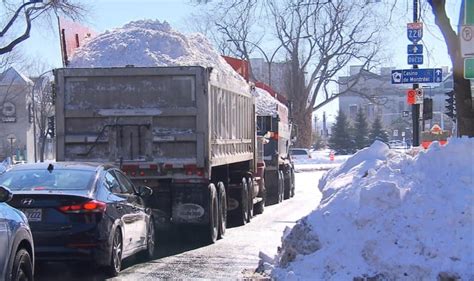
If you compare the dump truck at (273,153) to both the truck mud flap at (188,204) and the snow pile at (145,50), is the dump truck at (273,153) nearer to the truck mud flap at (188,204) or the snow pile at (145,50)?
the snow pile at (145,50)

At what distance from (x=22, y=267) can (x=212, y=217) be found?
246 inches

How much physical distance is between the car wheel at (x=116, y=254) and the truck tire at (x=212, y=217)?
3.31 metres

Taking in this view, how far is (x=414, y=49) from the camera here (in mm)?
19250

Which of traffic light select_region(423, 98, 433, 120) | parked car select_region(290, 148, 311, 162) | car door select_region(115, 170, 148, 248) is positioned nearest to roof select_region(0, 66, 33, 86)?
parked car select_region(290, 148, 311, 162)

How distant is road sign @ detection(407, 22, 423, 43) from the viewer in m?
17.9

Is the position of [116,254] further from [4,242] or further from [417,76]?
[417,76]

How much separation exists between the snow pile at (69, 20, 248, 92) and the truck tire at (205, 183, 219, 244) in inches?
80.5

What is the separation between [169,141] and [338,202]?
14.8 ft

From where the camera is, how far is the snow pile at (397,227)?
24.2 ft

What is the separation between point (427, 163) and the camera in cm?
869

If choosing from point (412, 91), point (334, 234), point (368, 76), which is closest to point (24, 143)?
point (368, 76)

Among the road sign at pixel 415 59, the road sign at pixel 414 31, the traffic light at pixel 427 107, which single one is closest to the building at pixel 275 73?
the traffic light at pixel 427 107

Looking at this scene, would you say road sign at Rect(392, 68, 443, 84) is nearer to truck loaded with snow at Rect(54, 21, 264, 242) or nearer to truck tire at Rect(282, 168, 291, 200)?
truck tire at Rect(282, 168, 291, 200)

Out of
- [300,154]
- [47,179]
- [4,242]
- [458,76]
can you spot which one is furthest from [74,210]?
[300,154]
